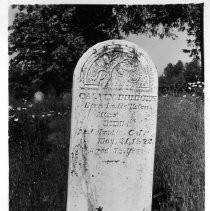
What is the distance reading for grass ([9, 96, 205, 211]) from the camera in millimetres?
4547

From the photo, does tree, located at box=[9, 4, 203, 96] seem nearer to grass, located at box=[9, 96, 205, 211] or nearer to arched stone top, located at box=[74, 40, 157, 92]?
grass, located at box=[9, 96, 205, 211]

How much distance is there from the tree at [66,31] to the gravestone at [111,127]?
3450 mm

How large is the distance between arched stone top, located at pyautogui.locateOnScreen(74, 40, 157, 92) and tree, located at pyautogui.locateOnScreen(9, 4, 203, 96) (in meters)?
3.42

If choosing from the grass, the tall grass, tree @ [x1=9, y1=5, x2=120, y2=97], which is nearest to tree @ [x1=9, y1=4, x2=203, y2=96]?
tree @ [x1=9, y1=5, x2=120, y2=97]

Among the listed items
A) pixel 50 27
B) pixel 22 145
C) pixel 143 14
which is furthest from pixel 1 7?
pixel 143 14

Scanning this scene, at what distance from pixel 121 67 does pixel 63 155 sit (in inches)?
81.7

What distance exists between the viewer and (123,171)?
3783mm

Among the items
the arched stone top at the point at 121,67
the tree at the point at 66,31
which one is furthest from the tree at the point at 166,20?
the arched stone top at the point at 121,67

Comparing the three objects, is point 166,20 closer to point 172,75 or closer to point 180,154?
point 172,75

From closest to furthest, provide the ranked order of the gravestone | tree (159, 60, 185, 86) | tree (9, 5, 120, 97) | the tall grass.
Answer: the gravestone, the tall grass, tree (9, 5, 120, 97), tree (159, 60, 185, 86)

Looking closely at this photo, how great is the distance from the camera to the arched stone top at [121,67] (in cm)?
368

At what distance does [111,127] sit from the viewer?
12.2 ft

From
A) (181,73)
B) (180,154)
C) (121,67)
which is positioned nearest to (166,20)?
(181,73)

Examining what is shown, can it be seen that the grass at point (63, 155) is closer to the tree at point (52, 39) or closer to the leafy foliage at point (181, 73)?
the tree at point (52, 39)
